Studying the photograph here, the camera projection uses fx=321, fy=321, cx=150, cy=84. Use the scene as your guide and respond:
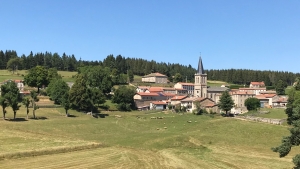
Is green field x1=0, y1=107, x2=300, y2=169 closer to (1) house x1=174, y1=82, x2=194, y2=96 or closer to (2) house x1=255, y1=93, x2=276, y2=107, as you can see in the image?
(2) house x1=255, y1=93, x2=276, y2=107

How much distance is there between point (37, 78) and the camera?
101 m

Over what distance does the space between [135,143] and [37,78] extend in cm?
6399

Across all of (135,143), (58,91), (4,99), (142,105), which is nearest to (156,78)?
(142,105)

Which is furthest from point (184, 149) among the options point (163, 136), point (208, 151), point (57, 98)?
point (57, 98)

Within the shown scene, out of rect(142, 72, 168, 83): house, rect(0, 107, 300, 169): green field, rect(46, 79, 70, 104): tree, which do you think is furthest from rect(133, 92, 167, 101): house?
rect(142, 72, 168, 83): house

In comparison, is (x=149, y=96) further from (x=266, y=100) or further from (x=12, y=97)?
(x=12, y=97)

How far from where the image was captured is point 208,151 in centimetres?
4375

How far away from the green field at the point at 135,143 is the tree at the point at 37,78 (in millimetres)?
30972

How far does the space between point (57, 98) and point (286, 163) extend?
6264 centimetres

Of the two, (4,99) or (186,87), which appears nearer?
(4,99)

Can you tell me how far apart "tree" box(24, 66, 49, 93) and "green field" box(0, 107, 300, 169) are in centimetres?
3097

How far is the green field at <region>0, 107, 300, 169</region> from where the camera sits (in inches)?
1385

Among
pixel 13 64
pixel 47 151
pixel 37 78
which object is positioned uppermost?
pixel 13 64

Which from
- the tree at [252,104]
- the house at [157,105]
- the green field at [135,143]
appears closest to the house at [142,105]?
the house at [157,105]
